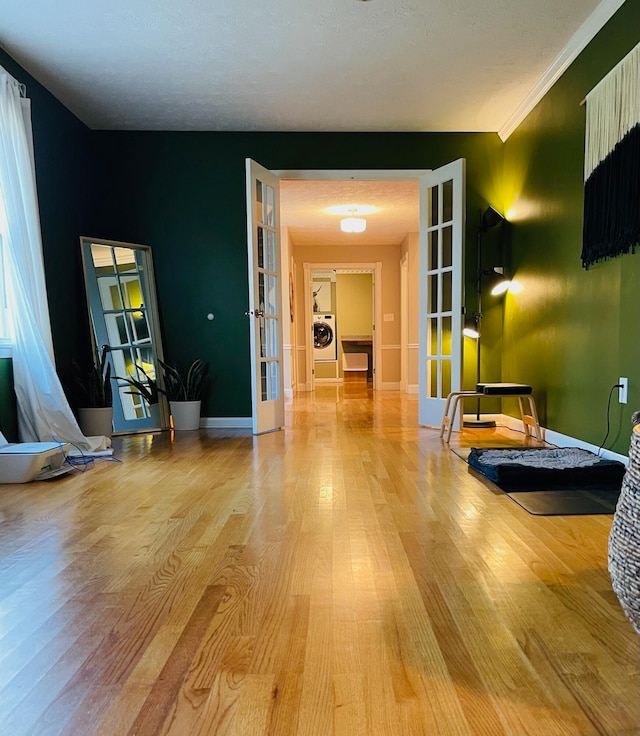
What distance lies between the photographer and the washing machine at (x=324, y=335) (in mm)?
11875

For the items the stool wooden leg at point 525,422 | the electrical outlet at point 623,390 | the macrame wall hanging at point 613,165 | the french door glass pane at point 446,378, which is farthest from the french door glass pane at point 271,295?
the electrical outlet at point 623,390

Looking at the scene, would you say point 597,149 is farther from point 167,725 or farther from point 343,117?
point 167,725

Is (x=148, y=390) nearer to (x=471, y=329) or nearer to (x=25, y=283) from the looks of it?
(x=25, y=283)

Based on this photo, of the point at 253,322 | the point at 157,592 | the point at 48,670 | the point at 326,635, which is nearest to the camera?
the point at 48,670

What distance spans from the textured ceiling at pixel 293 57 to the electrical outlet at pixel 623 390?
1.97 m

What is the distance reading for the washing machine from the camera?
39.0ft

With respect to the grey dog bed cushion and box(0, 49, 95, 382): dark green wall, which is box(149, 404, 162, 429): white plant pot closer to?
box(0, 49, 95, 382): dark green wall

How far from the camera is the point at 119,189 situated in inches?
182

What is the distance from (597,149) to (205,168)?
3.14m

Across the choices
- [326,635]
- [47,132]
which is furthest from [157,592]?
[47,132]

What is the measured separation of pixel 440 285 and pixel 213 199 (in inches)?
84.7

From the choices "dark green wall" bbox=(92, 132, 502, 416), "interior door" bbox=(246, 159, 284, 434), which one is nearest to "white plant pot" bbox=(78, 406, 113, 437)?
"dark green wall" bbox=(92, 132, 502, 416)

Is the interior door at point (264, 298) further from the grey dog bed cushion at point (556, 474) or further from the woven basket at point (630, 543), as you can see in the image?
the woven basket at point (630, 543)

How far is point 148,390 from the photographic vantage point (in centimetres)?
450
